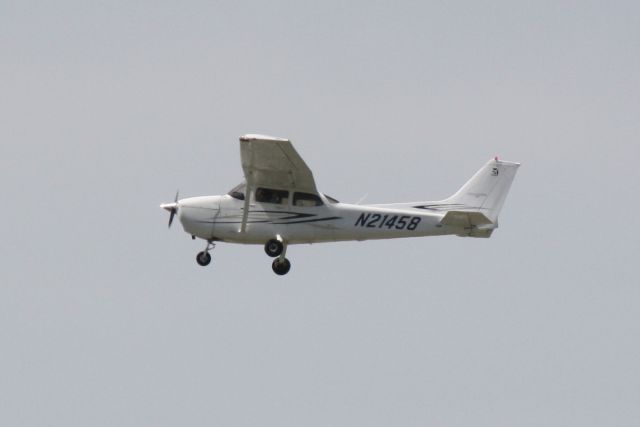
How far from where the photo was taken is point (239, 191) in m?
24.9

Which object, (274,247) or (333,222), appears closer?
(333,222)

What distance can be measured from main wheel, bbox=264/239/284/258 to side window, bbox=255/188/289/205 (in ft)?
2.44

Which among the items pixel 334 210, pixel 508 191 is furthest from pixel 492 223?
pixel 334 210

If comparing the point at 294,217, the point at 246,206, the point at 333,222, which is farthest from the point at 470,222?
the point at 246,206

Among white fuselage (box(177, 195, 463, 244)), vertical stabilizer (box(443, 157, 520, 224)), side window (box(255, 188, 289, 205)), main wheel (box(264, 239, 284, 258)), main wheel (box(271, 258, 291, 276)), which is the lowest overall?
main wheel (box(271, 258, 291, 276))

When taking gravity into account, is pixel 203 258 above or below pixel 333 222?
below

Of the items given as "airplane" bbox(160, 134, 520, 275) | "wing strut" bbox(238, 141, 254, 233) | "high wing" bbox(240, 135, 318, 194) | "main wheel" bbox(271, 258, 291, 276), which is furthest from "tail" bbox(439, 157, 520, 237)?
"wing strut" bbox(238, 141, 254, 233)

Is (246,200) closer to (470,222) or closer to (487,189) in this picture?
(470,222)

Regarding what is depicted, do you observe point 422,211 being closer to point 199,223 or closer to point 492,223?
point 492,223

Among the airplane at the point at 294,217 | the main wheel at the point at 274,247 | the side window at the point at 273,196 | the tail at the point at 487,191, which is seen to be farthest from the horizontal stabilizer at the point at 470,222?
the main wheel at the point at 274,247

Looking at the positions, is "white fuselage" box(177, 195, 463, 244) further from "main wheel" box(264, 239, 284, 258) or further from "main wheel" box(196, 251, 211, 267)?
"main wheel" box(196, 251, 211, 267)

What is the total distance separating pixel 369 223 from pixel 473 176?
2484mm

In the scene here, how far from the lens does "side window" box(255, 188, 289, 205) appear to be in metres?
24.6

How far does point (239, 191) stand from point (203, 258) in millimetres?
1567
